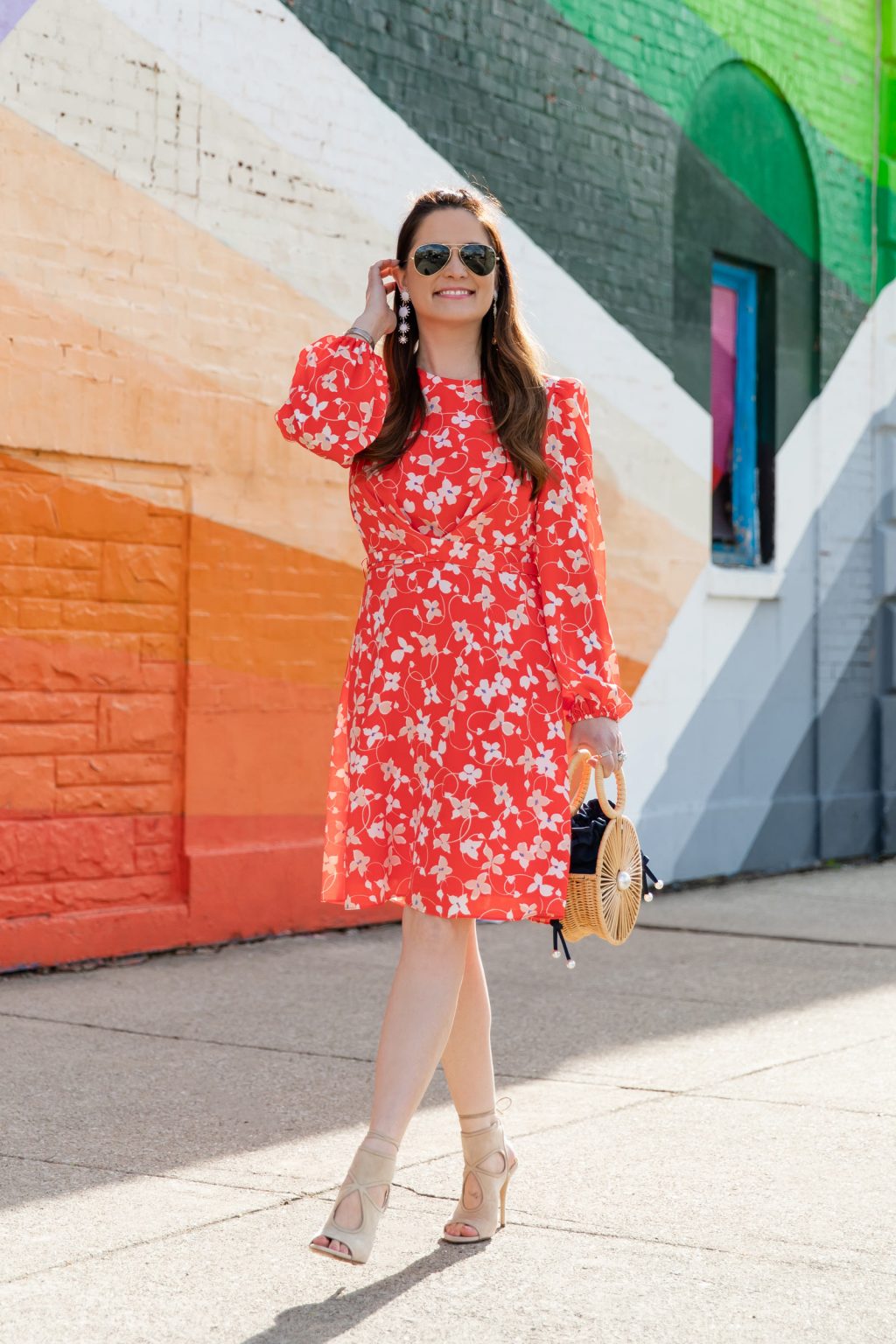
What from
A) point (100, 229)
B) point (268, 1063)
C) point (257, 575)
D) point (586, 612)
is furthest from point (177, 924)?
point (586, 612)

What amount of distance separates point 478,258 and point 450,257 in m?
0.05

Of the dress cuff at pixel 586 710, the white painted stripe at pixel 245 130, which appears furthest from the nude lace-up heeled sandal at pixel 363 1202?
the white painted stripe at pixel 245 130

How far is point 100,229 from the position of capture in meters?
6.82

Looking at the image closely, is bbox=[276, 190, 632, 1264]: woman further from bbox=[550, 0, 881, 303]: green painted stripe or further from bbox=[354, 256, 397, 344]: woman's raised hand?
bbox=[550, 0, 881, 303]: green painted stripe

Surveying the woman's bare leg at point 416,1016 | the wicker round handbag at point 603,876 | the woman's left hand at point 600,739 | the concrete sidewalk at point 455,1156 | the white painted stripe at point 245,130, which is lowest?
the concrete sidewalk at point 455,1156

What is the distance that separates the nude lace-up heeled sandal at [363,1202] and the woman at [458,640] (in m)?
0.12

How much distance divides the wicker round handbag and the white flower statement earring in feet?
2.89

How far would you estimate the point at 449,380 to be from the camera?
3641mm

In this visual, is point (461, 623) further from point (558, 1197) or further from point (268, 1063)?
point (268, 1063)

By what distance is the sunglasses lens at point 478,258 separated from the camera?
11.8 feet

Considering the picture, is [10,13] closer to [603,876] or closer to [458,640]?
[458,640]

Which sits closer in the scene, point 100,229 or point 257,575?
point 100,229

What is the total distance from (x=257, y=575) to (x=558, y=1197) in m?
3.99

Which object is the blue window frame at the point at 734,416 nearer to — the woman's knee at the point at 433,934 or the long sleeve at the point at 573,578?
the long sleeve at the point at 573,578
